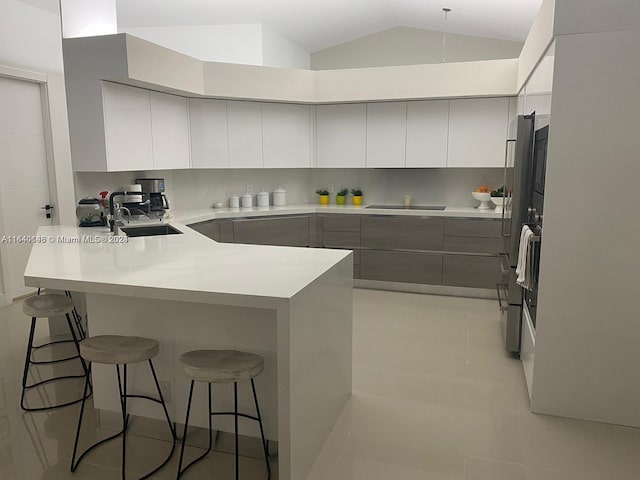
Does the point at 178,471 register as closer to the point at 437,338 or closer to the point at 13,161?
the point at 437,338

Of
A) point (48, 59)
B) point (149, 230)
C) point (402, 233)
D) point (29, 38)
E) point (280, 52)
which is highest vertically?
point (280, 52)

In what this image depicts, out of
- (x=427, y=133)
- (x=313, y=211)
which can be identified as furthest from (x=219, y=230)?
(x=427, y=133)

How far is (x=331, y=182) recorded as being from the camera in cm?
643

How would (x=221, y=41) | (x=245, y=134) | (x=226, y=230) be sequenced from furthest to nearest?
(x=221, y=41) < (x=245, y=134) < (x=226, y=230)

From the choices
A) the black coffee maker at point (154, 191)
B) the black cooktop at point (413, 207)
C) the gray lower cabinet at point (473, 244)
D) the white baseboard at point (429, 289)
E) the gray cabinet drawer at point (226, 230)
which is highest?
the black coffee maker at point (154, 191)

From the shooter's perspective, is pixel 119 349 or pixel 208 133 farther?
pixel 208 133

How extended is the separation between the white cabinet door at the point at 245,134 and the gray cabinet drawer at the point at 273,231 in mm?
651

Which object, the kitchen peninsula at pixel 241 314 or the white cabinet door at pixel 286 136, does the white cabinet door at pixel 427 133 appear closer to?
the white cabinet door at pixel 286 136

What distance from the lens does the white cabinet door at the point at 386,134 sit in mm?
5617

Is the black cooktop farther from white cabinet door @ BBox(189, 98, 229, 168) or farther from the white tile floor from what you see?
the white tile floor

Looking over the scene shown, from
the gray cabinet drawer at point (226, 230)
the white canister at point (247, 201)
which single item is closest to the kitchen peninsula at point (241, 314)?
the gray cabinet drawer at point (226, 230)

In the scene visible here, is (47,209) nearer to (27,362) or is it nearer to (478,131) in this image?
(27,362)

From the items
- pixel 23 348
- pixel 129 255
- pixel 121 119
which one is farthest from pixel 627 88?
pixel 23 348

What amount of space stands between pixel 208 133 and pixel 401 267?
101 inches
